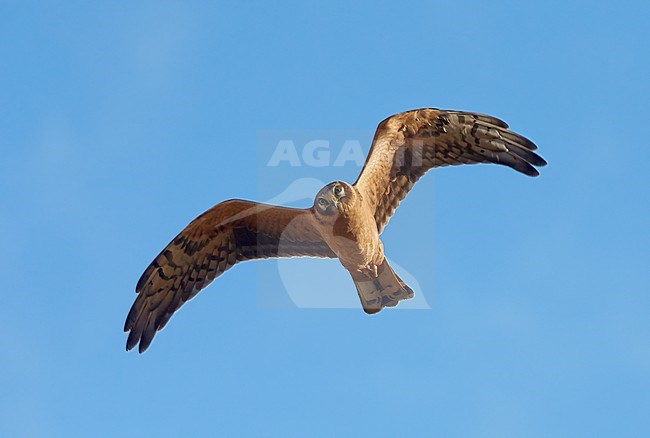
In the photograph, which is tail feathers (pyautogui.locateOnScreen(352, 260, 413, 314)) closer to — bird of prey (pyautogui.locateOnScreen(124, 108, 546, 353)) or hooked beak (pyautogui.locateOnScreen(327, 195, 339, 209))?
bird of prey (pyautogui.locateOnScreen(124, 108, 546, 353))

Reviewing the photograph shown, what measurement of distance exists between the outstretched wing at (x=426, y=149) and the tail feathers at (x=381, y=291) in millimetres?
609

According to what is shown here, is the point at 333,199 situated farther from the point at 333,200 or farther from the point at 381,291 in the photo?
the point at 381,291

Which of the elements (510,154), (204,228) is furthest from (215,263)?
(510,154)

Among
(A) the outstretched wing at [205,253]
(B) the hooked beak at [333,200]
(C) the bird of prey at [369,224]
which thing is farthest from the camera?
(A) the outstretched wing at [205,253]

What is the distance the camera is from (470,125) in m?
11.2

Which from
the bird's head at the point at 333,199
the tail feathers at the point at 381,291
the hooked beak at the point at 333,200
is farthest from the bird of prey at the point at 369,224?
the hooked beak at the point at 333,200

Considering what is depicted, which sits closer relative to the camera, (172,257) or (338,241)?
(338,241)

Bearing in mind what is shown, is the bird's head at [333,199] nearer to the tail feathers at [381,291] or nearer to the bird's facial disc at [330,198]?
the bird's facial disc at [330,198]

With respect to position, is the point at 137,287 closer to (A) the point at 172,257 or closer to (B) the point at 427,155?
(A) the point at 172,257

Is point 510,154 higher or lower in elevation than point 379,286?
higher

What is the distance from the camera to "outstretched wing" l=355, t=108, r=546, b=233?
10992mm

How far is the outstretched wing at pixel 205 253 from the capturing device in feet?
36.7

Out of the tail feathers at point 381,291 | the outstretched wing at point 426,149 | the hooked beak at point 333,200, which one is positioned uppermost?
the outstretched wing at point 426,149

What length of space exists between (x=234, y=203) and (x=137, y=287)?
1.63 m
